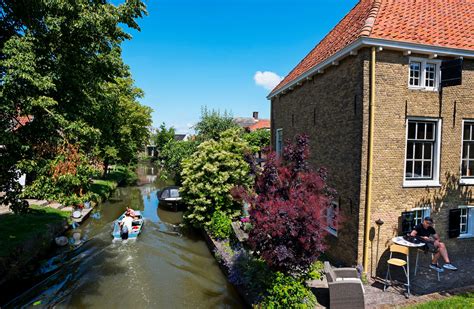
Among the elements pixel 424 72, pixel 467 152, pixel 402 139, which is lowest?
pixel 467 152

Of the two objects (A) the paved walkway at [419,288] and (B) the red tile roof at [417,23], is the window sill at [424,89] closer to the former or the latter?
(B) the red tile roof at [417,23]

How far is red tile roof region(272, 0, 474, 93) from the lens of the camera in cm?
945

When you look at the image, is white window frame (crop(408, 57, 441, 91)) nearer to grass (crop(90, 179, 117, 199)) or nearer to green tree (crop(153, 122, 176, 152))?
grass (crop(90, 179, 117, 199))

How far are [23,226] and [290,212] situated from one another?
14.1 metres

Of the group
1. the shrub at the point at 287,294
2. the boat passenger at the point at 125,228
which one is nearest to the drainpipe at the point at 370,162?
the shrub at the point at 287,294

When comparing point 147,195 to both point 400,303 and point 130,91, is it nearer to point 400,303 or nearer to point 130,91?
point 130,91

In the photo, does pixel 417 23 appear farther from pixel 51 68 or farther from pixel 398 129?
pixel 51 68

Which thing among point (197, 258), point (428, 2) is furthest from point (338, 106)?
point (197, 258)

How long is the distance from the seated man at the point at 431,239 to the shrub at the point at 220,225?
7.64 meters

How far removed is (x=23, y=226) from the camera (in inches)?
552

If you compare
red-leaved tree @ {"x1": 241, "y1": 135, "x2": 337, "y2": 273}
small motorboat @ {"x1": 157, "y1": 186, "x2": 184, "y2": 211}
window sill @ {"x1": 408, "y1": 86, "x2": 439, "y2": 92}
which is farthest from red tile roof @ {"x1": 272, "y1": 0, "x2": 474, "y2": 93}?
small motorboat @ {"x1": 157, "y1": 186, "x2": 184, "y2": 211}

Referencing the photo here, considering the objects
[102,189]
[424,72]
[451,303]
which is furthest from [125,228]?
[424,72]

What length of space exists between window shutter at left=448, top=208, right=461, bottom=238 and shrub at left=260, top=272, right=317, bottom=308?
6.38 m

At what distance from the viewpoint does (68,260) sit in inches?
505
